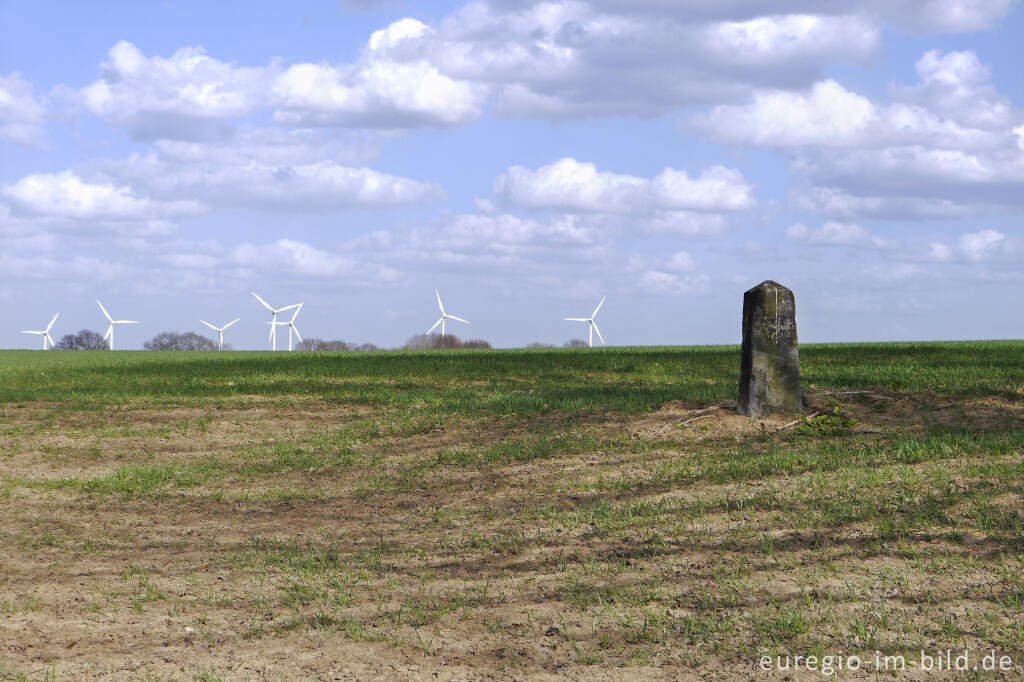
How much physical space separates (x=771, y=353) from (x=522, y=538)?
6.16 meters

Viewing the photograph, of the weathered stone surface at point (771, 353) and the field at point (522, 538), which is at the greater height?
the weathered stone surface at point (771, 353)

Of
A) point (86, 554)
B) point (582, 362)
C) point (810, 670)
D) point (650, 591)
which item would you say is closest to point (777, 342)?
point (650, 591)

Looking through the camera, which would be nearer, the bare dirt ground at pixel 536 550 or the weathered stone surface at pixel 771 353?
the bare dirt ground at pixel 536 550

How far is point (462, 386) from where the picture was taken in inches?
846

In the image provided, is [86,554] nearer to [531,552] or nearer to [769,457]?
[531,552]

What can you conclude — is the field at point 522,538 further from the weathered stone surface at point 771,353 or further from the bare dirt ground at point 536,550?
the weathered stone surface at point 771,353

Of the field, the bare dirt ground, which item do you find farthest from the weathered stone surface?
the bare dirt ground

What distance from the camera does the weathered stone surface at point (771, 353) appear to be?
12.9 metres

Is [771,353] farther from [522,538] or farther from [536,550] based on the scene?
[536,550]

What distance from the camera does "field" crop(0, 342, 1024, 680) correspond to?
575cm

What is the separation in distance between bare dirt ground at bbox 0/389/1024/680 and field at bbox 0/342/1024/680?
0.10 ft

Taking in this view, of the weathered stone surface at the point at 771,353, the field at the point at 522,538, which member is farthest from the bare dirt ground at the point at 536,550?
the weathered stone surface at the point at 771,353

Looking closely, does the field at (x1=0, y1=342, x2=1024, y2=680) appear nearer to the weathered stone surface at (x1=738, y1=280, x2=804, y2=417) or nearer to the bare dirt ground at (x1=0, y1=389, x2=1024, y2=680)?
the bare dirt ground at (x1=0, y1=389, x2=1024, y2=680)

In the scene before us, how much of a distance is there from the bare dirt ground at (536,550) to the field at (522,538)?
0.03 m
